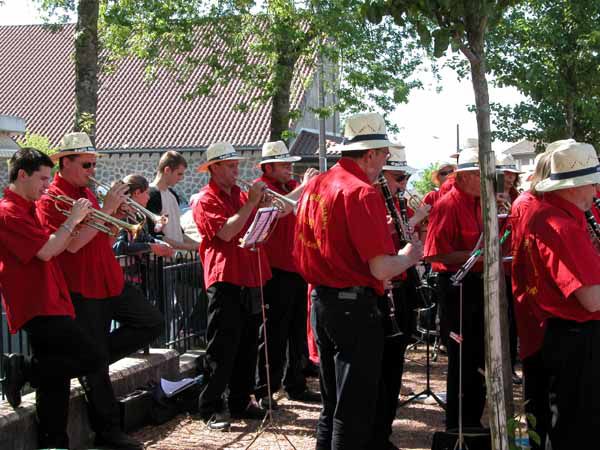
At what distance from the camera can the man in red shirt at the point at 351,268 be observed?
5.05 meters

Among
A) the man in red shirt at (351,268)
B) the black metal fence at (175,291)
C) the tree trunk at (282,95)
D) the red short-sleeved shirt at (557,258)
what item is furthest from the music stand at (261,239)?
the tree trunk at (282,95)

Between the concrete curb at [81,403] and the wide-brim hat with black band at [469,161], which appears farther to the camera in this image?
the wide-brim hat with black band at [469,161]

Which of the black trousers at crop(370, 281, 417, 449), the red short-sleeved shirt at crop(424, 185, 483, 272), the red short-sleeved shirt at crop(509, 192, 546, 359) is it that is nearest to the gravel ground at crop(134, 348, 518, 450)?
the black trousers at crop(370, 281, 417, 449)

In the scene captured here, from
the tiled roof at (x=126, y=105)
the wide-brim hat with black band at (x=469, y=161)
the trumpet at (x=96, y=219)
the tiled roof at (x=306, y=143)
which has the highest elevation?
the tiled roof at (x=126, y=105)

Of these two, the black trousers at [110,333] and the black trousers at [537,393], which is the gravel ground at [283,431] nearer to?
the black trousers at [110,333]

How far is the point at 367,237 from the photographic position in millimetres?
5000

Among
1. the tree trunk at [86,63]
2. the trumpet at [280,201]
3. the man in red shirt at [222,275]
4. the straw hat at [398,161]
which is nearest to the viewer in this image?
the man in red shirt at [222,275]

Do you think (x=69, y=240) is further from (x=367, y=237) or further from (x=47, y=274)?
(x=367, y=237)

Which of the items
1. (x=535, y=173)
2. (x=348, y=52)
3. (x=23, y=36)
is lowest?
(x=535, y=173)

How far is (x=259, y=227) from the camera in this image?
22.5ft

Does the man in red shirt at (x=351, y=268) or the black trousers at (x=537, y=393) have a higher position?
the man in red shirt at (x=351, y=268)

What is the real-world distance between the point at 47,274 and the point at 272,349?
2.78 metres

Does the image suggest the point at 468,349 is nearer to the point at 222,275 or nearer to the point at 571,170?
the point at 571,170

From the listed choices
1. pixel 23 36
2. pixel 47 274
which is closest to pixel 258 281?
pixel 47 274
